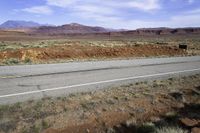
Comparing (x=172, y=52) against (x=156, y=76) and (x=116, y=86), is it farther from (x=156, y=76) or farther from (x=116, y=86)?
(x=116, y=86)

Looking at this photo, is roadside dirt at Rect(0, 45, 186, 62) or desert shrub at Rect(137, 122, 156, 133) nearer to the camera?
desert shrub at Rect(137, 122, 156, 133)

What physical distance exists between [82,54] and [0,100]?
2039 cm

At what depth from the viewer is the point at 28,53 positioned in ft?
88.5

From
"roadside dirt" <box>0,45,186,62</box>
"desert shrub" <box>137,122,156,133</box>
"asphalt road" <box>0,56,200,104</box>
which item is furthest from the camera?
"roadside dirt" <box>0,45,186,62</box>

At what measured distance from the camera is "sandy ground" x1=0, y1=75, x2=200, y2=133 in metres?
6.80

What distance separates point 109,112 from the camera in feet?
26.3

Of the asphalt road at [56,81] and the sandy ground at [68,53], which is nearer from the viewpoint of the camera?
the asphalt road at [56,81]

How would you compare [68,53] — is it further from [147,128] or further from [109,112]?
[147,128]

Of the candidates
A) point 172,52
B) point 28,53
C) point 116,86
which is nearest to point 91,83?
point 116,86

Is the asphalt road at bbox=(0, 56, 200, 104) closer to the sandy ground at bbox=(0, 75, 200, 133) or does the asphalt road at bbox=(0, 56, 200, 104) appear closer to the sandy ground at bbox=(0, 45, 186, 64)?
the sandy ground at bbox=(0, 75, 200, 133)

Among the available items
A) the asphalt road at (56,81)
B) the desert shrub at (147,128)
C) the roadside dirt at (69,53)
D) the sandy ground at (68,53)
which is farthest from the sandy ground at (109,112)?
the roadside dirt at (69,53)

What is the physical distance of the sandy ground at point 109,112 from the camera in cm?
680

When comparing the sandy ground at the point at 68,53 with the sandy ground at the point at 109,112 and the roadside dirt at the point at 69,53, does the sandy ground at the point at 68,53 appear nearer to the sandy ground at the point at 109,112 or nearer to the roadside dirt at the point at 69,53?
the roadside dirt at the point at 69,53

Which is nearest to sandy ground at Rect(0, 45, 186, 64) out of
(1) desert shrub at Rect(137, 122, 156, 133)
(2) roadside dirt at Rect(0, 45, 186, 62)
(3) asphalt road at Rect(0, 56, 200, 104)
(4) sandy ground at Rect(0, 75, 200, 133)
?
(2) roadside dirt at Rect(0, 45, 186, 62)
